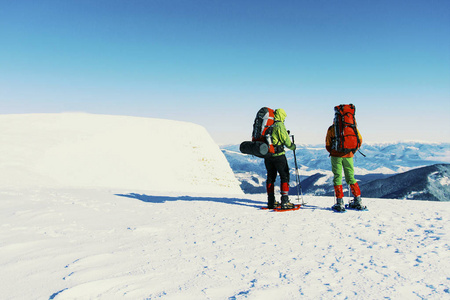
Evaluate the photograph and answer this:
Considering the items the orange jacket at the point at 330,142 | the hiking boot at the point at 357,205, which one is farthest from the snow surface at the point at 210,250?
the orange jacket at the point at 330,142

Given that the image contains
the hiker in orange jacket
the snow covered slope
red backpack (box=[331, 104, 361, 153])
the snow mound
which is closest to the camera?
the snow covered slope

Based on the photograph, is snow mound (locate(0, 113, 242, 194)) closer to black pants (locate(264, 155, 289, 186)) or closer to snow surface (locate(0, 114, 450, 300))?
snow surface (locate(0, 114, 450, 300))

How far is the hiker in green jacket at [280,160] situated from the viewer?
23.2ft

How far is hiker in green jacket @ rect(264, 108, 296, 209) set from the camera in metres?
7.09

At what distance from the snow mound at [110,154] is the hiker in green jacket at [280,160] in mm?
8680

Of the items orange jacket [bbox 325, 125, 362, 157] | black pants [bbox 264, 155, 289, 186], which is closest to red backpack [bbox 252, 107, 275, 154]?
black pants [bbox 264, 155, 289, 186]

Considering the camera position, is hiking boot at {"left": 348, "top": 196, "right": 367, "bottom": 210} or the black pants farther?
the black pants

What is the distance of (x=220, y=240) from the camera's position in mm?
4410

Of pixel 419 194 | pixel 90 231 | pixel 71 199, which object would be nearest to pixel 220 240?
pixel 90 231

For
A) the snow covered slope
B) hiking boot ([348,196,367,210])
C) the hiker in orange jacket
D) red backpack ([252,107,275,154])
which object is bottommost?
the snow covered slope

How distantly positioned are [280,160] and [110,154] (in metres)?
19.7

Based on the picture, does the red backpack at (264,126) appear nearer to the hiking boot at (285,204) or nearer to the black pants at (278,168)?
the black pants at (278,168)

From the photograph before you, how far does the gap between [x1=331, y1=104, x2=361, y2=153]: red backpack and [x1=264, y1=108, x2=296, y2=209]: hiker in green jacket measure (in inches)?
45.6

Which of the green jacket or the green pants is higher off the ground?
the green jacket
